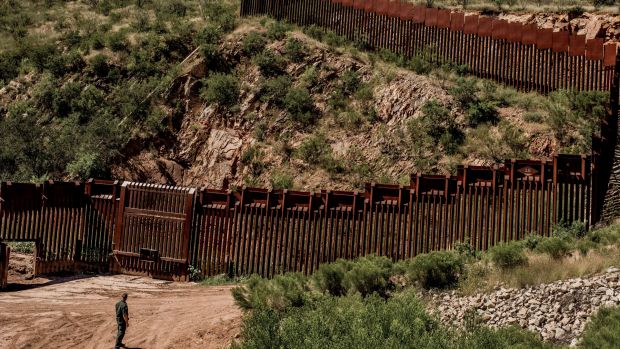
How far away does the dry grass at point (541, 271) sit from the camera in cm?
1092

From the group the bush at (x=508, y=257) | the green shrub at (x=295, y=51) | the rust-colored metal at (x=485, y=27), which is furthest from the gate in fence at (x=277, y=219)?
the rust-colored metal at (x=485, y=27)

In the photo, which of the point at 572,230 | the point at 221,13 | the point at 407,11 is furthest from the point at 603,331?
the point at 221,13

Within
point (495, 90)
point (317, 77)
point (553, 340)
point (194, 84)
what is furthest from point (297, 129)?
point (553, 340)

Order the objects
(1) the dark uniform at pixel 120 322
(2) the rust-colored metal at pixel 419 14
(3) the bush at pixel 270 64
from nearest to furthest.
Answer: (1) the dark uniform at pixel 120 322 → (3) the bush at pixel 270 64 → (2) the rust-colored metal at pixel 419 14

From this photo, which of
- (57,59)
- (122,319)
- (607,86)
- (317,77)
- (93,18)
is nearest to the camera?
(122,319)

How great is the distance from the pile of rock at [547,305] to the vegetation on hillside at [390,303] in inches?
13.0

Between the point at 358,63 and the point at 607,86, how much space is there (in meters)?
8.57

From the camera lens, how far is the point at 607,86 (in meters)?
20.1

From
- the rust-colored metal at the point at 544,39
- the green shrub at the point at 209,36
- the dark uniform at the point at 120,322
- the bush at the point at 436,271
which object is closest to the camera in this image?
the dark uniform at the point at 120,322

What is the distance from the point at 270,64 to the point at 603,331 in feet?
55.6

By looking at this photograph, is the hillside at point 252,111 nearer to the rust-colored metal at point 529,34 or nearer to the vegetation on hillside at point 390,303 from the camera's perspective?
the rust-colored metal at point 529,34

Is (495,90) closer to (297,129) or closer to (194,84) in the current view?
(297,129)

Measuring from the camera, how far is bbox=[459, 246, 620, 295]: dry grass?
430 inches

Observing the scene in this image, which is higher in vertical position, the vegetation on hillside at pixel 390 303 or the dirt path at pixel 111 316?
the vegetation on hillside at pixel 390 303
